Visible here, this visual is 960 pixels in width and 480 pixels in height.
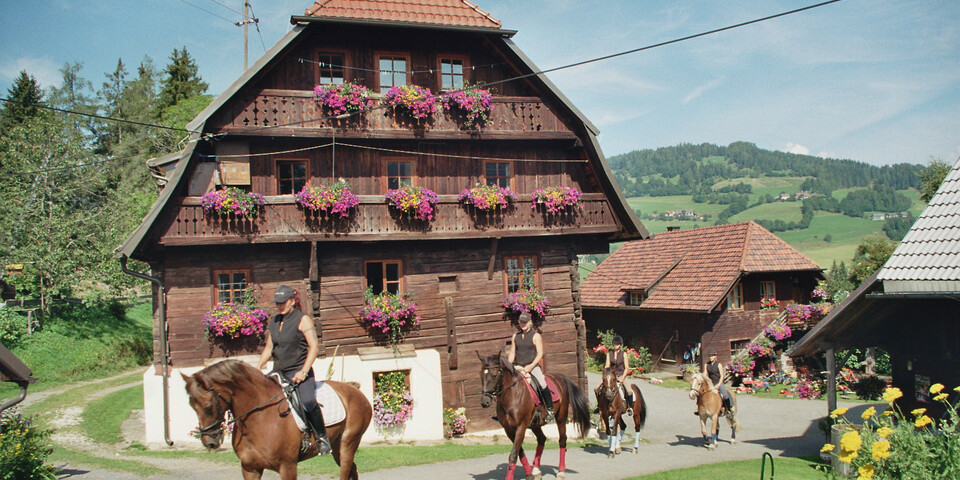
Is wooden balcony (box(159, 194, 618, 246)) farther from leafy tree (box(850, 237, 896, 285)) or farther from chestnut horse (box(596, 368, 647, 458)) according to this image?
leafy tree (box(850, 237, 896, 285))

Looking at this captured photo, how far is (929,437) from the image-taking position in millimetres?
9375

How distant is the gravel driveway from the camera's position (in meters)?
13.8

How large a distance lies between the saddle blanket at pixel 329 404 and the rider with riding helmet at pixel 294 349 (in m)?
0.13

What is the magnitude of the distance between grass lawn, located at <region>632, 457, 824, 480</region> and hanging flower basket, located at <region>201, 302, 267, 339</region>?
1102cm

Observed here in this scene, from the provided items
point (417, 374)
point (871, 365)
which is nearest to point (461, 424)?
point (417, 374)

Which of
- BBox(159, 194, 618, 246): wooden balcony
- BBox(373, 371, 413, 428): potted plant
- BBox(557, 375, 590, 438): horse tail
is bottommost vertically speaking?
BBox(373, 371, 413, 428): potted plant

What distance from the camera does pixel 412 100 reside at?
19.6 meters

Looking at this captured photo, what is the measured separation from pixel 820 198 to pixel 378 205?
195 meters

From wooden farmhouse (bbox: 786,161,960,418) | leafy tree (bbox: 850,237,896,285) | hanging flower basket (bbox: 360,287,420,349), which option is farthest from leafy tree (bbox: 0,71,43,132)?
leafy tree (bbox: 850,237,896,285)

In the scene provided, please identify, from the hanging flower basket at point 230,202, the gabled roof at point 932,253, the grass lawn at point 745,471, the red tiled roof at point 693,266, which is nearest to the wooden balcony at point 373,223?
the hanging flower basket at point 230,202

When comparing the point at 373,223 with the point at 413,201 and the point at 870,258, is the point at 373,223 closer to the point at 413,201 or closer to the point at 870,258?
the point at 413,201

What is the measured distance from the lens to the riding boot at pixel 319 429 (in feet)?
28.9

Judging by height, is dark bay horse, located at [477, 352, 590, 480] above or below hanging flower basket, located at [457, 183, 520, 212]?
below

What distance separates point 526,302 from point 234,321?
8742 millimetres
